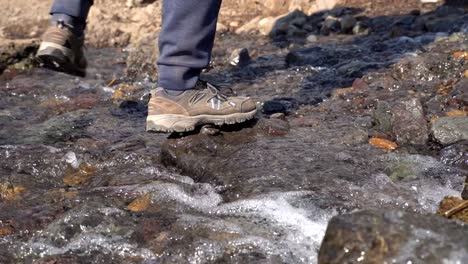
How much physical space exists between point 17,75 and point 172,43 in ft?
9.59

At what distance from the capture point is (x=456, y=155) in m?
3.41

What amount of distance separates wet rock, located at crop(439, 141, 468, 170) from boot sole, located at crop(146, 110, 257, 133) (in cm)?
105

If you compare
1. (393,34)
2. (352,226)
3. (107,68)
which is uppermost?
(352,226)

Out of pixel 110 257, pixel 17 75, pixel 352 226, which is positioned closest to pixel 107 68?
pixel 17 75

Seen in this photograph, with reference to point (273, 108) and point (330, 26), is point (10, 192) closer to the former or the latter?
point (273, 108)

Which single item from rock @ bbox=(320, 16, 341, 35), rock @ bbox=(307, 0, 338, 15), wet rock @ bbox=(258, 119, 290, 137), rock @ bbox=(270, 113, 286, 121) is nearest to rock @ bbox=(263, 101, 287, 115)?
rock @ bbox=(270, 113, 286, 121)

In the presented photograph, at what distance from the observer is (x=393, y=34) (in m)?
6.39

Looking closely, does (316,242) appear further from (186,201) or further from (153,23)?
(153,23)

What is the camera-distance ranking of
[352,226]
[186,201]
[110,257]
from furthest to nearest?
[186,201], [110,257], [352,226]

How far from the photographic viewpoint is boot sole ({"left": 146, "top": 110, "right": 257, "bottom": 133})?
11.8ft

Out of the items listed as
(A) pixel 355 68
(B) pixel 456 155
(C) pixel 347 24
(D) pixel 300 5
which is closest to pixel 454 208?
(B) pixel 456 155

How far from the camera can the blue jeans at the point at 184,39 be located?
10.9ft

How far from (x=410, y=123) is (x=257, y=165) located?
3.30 ft

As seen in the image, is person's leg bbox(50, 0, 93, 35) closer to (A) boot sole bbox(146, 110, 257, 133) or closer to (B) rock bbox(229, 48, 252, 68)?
(A) boot sole bbox(146, 110, 257, 133)
